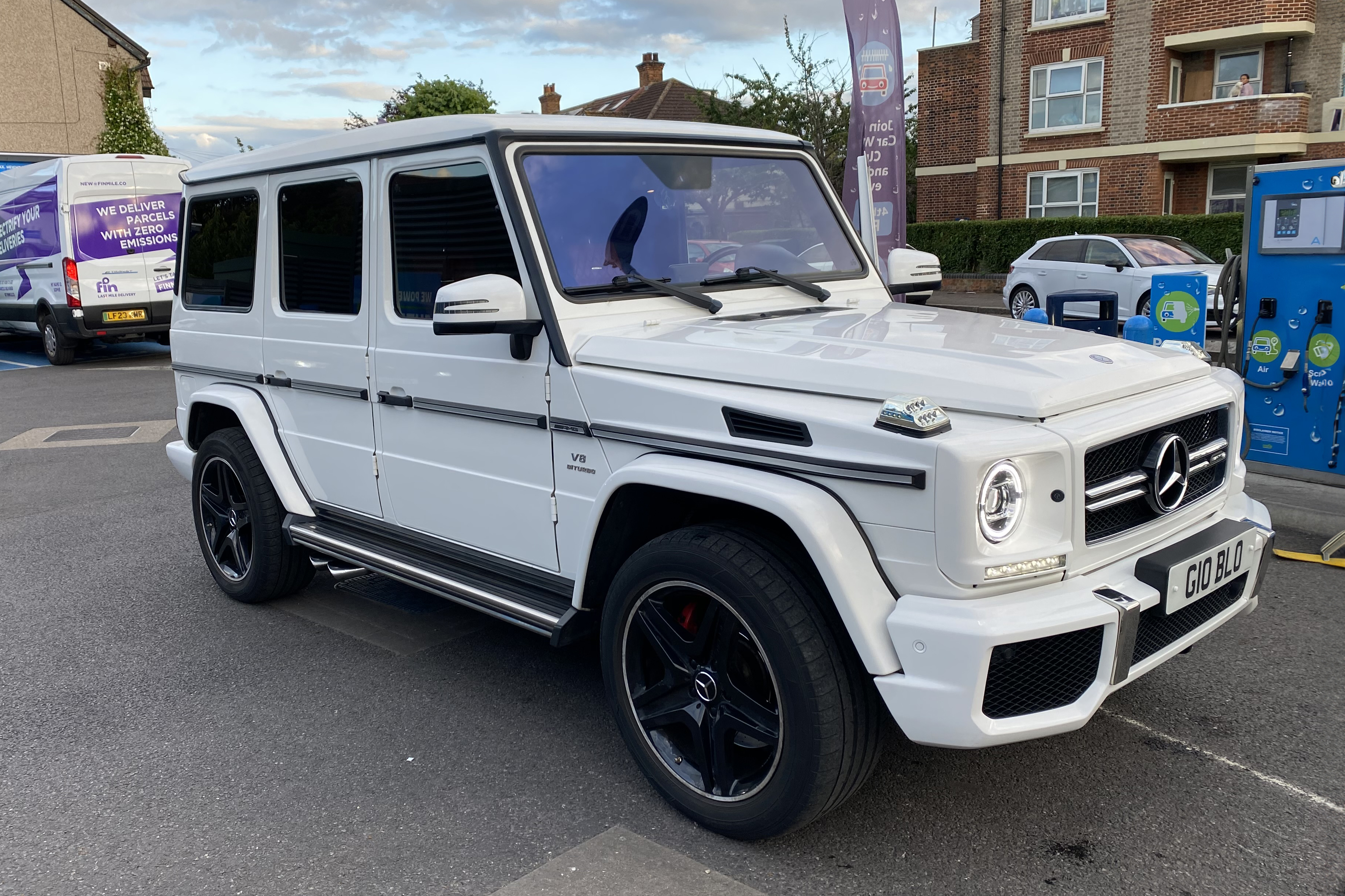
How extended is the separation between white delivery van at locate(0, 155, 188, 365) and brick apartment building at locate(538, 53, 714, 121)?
2688 cm

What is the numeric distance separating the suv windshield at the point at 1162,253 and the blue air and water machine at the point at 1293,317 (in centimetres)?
984

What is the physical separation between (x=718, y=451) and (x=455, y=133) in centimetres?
159

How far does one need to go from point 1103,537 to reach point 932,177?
29.6m

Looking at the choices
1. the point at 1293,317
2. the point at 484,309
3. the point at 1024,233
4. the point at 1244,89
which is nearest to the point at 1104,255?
the point at 1024,233

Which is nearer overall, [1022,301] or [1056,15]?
[1022,301]

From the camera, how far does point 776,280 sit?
13.1 ft

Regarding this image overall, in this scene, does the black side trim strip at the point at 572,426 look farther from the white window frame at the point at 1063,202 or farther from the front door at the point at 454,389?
the white window frame at the point at 1063,202

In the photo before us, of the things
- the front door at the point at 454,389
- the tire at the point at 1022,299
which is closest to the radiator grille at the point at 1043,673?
the front door at the point at 454,389

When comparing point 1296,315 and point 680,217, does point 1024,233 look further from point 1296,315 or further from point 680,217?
point 680,217

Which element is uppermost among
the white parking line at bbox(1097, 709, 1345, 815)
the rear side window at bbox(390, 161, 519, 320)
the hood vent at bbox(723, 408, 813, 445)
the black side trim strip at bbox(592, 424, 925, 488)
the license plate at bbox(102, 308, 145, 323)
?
the rear side window at bbox(390, 161, 519, 320)

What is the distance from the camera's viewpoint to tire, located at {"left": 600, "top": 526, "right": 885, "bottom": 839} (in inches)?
106

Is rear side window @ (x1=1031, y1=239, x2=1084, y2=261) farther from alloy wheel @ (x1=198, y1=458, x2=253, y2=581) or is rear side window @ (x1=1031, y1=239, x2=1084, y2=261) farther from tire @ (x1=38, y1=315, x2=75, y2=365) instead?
tire @ (x1=38, y1=315, x2=75, y2=365)

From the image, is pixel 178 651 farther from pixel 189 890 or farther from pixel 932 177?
pixel 932 177

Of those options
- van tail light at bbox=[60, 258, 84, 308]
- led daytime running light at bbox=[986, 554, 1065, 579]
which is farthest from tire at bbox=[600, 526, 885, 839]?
van tail light at bbox=[60, 258, 84, 308]
